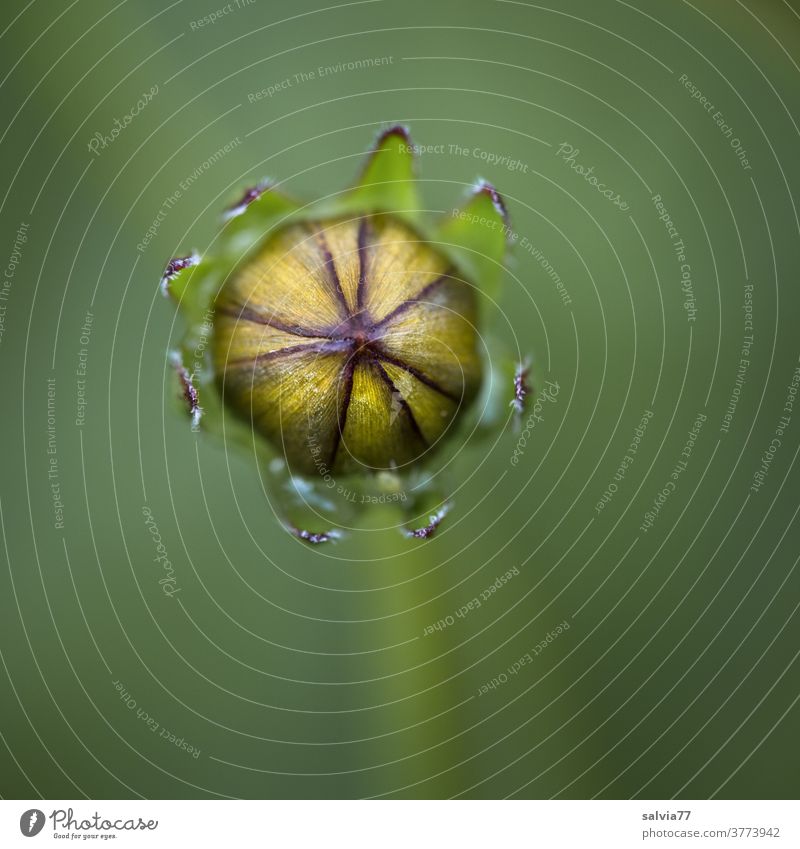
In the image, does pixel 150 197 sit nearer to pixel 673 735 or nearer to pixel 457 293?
pixel 457 293

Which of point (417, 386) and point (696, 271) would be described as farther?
point (696, 271)

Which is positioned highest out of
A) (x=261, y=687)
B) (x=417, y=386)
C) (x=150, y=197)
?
(x=150, y=197)

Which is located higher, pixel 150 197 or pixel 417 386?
pixel 150 197

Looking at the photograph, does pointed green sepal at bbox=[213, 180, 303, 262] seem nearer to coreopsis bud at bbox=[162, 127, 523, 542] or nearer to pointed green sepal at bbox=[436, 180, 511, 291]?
coreopsis bud at bbox=[162, 127, 523, 542]

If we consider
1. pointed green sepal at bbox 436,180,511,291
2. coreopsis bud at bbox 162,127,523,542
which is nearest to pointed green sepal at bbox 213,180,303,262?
coreopsis bud at bbox 162,127,523,542

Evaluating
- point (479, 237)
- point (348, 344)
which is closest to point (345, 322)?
point (348, 344)

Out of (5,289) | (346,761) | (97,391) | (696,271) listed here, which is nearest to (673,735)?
(346,761)
